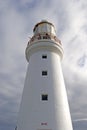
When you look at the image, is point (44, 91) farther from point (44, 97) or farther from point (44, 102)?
point (44, 102)

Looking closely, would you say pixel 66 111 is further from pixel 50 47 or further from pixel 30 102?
pixel 50 47

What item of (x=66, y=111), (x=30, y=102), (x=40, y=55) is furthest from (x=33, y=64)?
(x=66, y=111)

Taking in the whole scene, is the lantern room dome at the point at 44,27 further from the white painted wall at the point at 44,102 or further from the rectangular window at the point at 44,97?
the rectangular window at the point at 44,97

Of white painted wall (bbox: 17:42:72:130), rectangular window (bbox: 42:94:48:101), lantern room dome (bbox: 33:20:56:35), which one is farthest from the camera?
lantern room dome (bbox: 33:20:56:35)

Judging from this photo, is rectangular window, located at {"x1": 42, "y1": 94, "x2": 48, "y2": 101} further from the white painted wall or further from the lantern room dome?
the lantern room dome

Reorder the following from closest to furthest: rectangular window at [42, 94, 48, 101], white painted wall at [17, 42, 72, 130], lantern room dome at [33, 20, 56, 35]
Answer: white painted wall at [17, 42, 72, 130] < rectangular window at [42, 94, 48, 101] < lantern room dome at [33, 20, 56, 35]

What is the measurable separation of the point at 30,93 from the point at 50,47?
4.50 metres

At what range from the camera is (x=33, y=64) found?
53.5 feet

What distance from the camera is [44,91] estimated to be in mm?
14508

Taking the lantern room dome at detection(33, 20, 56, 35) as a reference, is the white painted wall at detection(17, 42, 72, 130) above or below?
below

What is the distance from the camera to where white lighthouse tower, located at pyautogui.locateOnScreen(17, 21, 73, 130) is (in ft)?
44.0

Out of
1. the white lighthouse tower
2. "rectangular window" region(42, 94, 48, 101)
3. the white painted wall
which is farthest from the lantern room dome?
"rectangular window" region(42, 94, 48, 101)

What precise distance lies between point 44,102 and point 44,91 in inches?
35.4

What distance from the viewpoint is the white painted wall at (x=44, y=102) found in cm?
1338
